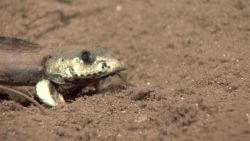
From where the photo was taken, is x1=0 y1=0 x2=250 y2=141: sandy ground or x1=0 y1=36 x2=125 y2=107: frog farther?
x1=0 y1=36 x2=125 y2=107: frog

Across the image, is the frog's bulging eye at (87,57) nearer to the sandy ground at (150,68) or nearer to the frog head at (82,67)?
the frog head at (82,67)

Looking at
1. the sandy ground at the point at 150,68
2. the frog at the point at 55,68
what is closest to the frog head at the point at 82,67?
the frog at the point at 55,68

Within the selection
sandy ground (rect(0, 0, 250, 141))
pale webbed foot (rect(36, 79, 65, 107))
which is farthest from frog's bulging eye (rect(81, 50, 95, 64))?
pale webbed foot (rect(36, 79, 65, 107))

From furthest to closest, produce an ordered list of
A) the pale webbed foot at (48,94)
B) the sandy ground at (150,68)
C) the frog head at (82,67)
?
the frog head at (82,67), the pale webbed foot at (48,94), the sandy ground at (150,68)

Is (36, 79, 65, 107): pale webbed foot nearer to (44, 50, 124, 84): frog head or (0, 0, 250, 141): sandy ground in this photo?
(44, 50, 124, 84): frog head

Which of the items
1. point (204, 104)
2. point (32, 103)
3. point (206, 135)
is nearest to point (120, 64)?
point (32, 103)

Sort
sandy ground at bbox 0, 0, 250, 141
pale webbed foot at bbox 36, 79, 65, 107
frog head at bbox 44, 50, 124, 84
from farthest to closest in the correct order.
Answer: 1. frog head at bbox 44, 50, 124, 84
2. pale webbed foot at bbox 36, 79, 65, 107
3. sandy ground at bbox 0, 0, 250, 141

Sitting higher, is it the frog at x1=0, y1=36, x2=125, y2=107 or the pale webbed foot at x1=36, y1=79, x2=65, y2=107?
the frog at x1=0, y1=36, x2=125, y2=107

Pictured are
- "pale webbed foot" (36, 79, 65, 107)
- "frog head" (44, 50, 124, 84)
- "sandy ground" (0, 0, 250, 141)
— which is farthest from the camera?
"frog head" (44, 50, 124, 84)
